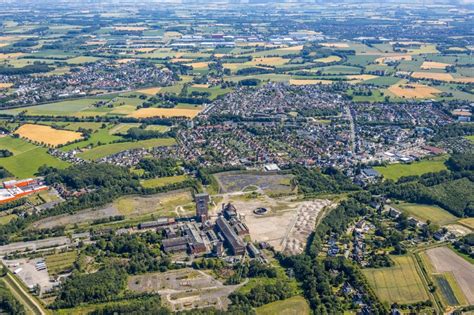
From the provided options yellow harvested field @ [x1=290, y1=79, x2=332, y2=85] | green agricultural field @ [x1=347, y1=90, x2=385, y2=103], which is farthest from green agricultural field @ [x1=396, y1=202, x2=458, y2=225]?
yellow harvested field @ [x1=290, y1=79, x2=332, y2=85]

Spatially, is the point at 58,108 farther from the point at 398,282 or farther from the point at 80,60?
the point at 398,282

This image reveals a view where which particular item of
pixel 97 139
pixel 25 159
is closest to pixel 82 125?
pixel 97 139

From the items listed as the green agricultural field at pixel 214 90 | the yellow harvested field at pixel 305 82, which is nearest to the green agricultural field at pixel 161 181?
A: the green agricultural field at pixel 214 90

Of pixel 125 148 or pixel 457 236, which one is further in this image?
pixel 125 148

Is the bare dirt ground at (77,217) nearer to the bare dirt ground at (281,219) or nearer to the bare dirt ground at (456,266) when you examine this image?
the bare dirt ground at (281,219)

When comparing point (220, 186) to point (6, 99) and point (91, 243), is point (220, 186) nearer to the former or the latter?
point (91, 243)

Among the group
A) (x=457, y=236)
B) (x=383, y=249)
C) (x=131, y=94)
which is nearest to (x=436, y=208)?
(x=457, y=236)
